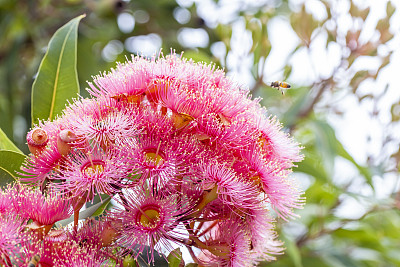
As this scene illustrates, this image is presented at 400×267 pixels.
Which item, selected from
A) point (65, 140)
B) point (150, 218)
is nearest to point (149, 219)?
point (150, 218)

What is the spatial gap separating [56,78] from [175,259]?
0.61 metres

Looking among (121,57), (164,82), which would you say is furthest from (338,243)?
(164,82)

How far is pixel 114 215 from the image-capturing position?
930 millimetres

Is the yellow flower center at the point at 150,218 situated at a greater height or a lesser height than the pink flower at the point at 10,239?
greater

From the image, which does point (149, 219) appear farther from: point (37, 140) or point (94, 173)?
point (37, 140)

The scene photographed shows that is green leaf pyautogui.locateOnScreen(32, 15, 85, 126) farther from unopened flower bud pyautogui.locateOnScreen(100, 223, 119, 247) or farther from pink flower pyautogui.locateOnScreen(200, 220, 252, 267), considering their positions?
pink flower pyautogui.locateOnScreen(200, 220, 252, 267)

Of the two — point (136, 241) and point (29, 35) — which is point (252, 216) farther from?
point (29, 35)

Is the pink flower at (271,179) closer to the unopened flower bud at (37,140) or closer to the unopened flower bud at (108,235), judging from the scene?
the unopened flower bud at (108,235)

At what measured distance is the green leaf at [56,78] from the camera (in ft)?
4.04

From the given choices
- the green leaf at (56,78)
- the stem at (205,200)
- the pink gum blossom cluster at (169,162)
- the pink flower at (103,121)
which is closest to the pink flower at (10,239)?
the pink gum blossom cluster at (169,162)

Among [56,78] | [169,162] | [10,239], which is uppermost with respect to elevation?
[56,78]

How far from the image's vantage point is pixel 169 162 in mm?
913

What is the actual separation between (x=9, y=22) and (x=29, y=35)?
0.46 ft

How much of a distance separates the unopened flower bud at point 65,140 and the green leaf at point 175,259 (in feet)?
0.96
